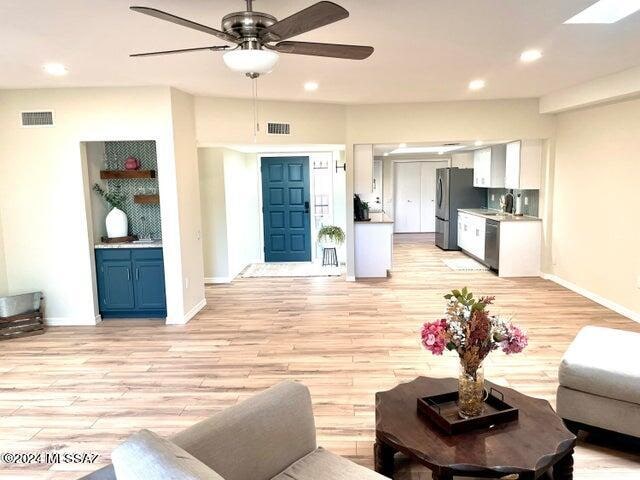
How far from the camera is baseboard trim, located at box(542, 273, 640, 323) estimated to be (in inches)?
197

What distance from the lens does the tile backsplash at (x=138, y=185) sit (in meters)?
5.57

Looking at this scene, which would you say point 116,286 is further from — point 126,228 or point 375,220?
point 375,220

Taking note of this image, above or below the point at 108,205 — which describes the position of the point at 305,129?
above

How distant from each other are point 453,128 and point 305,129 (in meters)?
2.17

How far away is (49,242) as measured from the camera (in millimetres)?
5180

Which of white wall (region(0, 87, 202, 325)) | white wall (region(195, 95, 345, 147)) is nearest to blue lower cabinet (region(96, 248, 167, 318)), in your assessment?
white wall (region(0, 87, 202, 325))

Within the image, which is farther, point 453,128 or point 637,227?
point 453,128

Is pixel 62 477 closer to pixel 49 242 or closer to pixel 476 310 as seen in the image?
pixel 476 310

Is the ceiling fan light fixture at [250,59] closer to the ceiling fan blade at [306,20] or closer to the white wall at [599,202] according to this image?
the ceiling fan blade at [306,20]

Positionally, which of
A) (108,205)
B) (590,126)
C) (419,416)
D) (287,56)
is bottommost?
(419,416)

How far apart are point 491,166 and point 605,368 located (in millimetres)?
6234

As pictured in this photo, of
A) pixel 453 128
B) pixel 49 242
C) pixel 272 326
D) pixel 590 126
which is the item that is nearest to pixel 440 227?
pixel 453 128

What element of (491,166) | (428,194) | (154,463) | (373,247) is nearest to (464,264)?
(491,166)

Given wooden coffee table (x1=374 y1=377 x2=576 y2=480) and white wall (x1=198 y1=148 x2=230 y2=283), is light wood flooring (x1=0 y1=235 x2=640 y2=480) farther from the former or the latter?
white wall (x1=198 y1=148 x2=230 y2=283)
